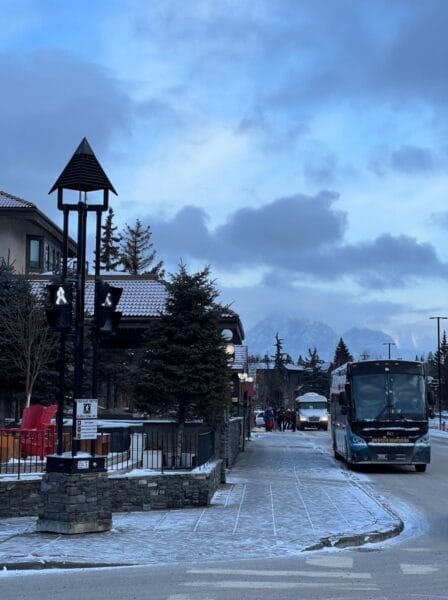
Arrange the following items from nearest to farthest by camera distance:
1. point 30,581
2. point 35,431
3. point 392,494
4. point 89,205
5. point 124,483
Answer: point 30,581
point 89,205
point 124,483
point 35,431
point 392,494

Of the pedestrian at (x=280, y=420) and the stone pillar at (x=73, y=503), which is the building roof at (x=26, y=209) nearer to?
the stone pillar at (x=73, y=503)

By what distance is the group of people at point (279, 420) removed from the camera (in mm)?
64312

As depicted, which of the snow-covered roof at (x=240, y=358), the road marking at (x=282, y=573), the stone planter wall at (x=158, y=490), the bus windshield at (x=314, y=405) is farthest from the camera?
the bus windshield at (x=314, y=405)

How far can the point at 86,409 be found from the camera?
12305 mm

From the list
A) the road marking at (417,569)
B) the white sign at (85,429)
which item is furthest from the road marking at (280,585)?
the white sign at (85,429)

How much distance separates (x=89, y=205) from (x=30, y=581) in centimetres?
629

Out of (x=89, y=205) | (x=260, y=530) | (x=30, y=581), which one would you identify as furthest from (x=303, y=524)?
(x=89, y=205)

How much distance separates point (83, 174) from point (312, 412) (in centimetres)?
6020

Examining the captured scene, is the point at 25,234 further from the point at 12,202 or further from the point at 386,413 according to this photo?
the point at 386,413

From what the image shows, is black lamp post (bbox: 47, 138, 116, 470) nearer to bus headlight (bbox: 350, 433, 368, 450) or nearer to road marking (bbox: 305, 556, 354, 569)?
road marking (bbox: 305, 556, 354, 569)

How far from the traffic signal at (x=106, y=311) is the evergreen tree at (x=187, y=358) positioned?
25.4 ft

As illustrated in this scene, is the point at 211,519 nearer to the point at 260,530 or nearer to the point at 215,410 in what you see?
the point at 260,530

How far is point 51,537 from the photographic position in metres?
11.6

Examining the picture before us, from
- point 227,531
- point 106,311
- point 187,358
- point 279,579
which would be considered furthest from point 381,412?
point 279,579
